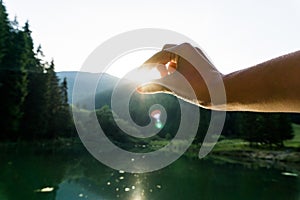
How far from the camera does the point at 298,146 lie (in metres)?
24.6

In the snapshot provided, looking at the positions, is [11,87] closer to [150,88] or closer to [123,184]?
[123,184]

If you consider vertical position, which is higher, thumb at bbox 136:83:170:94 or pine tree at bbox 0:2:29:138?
pine tree at bbox 0:2:29:138

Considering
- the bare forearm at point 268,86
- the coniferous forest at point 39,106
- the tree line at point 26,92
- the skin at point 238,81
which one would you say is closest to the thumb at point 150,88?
the skin at point 238,81

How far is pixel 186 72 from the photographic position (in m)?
0.71

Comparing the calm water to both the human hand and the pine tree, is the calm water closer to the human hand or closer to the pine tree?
the pine tree

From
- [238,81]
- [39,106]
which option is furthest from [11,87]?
[238,81]

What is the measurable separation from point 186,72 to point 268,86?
17cm

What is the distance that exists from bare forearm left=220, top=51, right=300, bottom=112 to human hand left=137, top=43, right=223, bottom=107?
4 centimetres

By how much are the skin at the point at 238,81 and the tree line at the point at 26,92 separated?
18.5m

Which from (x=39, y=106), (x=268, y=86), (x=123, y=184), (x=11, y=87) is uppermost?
(x=11, y=87)

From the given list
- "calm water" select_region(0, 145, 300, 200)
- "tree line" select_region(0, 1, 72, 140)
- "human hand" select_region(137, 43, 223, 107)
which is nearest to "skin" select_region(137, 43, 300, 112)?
"human hand" select_region(137, 43, 223, 107)

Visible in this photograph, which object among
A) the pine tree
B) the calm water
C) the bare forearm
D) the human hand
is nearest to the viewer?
the bare forearm

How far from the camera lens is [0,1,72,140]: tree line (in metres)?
18.3

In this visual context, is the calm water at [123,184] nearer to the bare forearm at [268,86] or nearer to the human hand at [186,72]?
the human hand at [186,72]
